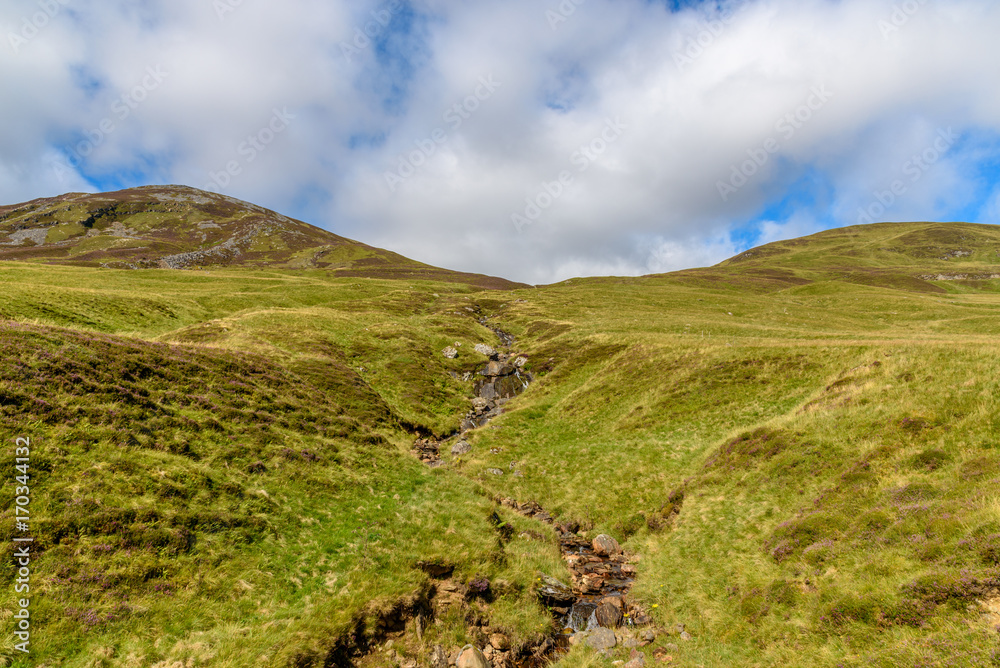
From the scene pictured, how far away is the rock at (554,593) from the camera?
17.3 metres

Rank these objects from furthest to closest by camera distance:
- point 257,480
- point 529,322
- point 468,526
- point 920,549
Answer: point 529,322 → point 468,526 → point 257,480 → point 920,549

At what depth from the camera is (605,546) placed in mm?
21516

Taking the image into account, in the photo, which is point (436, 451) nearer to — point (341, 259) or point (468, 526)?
point (468, 526)

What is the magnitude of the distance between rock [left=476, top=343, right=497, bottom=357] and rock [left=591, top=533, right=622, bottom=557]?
132 feet

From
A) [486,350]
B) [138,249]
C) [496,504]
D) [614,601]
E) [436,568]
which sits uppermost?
[138,249]

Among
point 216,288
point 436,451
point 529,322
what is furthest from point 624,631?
point 216,288

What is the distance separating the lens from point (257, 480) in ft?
64.1

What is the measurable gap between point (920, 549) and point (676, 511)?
10942 mm

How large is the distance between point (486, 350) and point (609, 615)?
153ft

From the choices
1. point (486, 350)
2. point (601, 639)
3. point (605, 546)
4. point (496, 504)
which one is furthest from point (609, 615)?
point (486, 350)

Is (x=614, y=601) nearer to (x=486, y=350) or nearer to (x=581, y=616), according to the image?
(x=581, y=616)

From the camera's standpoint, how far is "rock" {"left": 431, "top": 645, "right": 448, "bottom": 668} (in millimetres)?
13390

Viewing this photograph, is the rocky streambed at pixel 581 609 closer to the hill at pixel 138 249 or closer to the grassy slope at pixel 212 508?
the grassy slope at pixel 212 508

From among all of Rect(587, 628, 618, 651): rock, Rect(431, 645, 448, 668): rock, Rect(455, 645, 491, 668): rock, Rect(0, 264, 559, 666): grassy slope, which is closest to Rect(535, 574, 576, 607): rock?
Rect(0, 264, 559, 666): grassy slope
